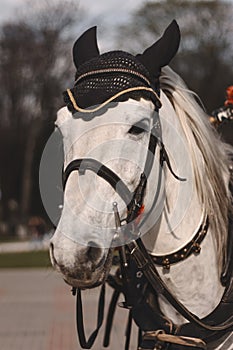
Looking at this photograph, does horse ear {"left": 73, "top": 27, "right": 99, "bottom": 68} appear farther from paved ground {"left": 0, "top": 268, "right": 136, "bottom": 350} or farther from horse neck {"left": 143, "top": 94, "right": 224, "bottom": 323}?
paved ground {"left": 0, "top": 268, "right": 136, "bottom": 350}

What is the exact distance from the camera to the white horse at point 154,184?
283 centimetres

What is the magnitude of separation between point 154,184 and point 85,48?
2.41ft

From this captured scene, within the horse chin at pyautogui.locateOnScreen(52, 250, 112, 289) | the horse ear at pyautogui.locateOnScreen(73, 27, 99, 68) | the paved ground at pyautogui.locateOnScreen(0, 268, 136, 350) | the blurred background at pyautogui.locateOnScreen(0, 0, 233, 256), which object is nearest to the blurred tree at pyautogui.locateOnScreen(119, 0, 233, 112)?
the blurred background at pyautogui.locateOnScreen(0, 0, 233, 256)

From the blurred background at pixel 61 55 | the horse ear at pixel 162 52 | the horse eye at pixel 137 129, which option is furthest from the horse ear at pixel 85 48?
the blurred background at pixel 61 55

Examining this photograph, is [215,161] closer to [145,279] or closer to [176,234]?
[176,234]

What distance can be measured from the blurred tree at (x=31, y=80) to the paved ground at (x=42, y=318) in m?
20.6

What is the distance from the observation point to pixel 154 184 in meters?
3.19

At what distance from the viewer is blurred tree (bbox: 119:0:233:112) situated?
36781 millimetres

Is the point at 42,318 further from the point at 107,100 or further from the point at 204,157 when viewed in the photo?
the point at 107,100

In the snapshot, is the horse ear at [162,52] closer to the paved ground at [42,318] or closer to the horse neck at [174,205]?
the horse neck at [174,205]

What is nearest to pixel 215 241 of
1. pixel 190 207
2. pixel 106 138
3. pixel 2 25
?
pixel 190 207

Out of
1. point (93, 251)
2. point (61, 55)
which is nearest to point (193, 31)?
point (61, 55)

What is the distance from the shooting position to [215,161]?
3527mm

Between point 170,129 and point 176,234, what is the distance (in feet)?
1.47
